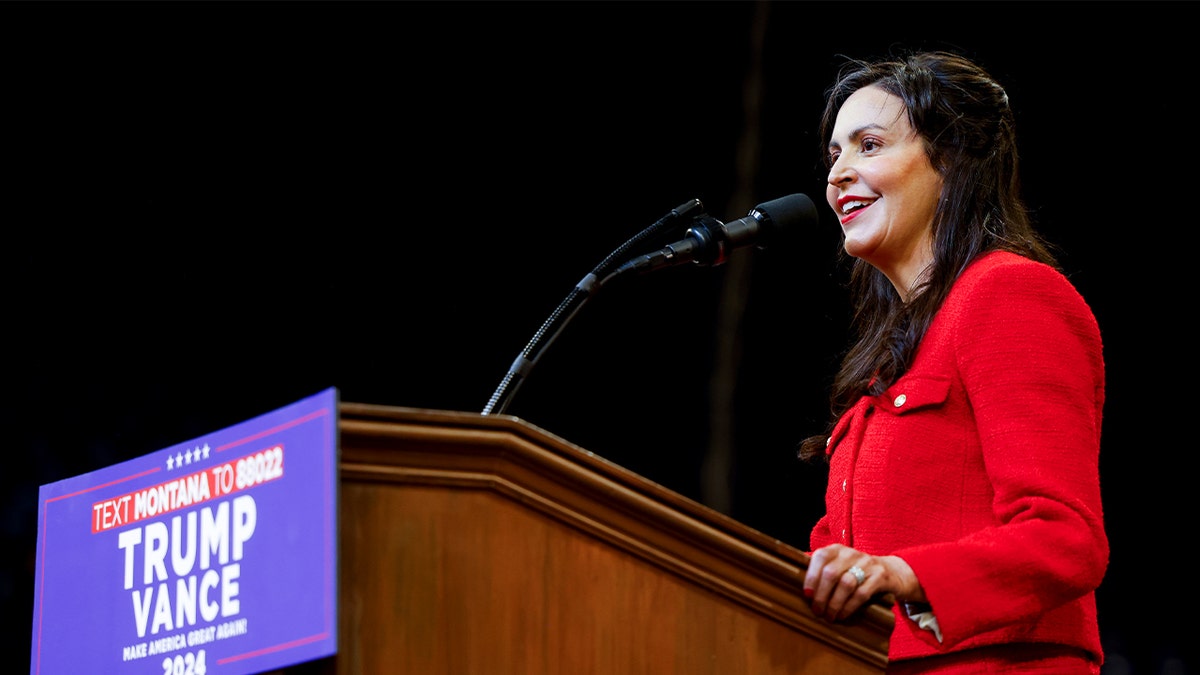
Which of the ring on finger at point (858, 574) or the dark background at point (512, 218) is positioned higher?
the dark background at point (512, 218)

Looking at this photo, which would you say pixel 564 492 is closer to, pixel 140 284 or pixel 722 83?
pixel 140 284

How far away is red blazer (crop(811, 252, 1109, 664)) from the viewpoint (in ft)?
4.36

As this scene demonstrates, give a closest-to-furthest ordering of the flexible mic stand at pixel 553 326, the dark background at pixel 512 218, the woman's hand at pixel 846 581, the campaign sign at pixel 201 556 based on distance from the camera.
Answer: the campaign sign at pixel 201 556, the woman's hand at pixel 846 581, the flexible mic stand at pixel 553 326, the dark background at pixel 512 218

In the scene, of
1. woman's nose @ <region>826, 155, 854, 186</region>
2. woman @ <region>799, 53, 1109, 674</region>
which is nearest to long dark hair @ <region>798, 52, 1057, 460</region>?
A: woman @ <region>799, 53, 1109, 674</region>

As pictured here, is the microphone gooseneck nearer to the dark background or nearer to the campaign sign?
the campaign sign

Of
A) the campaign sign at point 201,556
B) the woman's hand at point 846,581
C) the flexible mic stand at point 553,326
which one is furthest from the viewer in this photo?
the flexible mic stand at point 553,326

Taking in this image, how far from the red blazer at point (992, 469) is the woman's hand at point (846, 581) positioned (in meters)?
0.03

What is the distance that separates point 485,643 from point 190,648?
0.88 ft

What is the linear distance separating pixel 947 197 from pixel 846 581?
73 cm

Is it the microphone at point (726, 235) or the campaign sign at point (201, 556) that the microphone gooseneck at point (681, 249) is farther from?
the campaign sign at point (201, 556)

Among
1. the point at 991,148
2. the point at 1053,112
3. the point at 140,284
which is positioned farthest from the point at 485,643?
the point at 1053,112

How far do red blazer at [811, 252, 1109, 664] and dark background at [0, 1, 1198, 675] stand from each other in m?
2.28

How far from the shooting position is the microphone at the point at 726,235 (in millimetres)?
1670

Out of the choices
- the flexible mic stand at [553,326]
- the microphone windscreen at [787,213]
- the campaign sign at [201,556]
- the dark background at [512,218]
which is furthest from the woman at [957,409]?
the dark background at [512,218]
